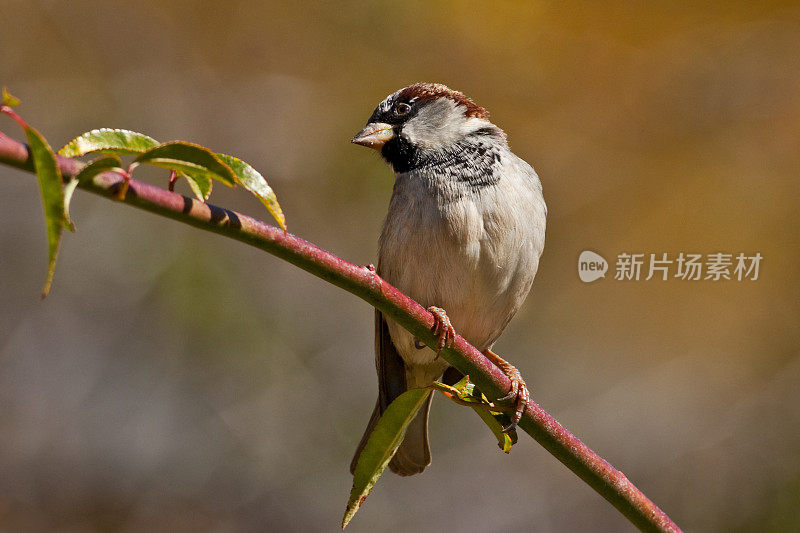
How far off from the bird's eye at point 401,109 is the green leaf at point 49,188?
1.92 meters

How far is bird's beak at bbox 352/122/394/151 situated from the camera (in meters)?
2.61

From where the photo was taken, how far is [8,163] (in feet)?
2.77

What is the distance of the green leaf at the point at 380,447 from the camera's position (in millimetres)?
1374

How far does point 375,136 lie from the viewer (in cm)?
263

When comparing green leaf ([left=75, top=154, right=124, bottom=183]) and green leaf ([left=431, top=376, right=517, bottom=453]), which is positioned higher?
green leaf ([left=75, top=154, right=124, bottom=183])

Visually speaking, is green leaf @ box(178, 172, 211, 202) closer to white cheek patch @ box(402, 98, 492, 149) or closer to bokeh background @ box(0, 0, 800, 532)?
white cheek patch @ box(402, 98, 492, 149)

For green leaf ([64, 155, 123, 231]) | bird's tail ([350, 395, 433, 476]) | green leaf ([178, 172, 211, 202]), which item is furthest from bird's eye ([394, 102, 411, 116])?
green leaf ([64, 155, 123, 231])

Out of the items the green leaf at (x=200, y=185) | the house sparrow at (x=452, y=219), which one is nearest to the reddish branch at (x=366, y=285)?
the green leaf at (x=200, y=185)

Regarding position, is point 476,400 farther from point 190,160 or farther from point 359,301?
point 359,301

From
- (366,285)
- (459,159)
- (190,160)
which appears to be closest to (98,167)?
(190,160)

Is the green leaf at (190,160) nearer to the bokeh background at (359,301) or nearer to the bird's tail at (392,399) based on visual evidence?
the bird's tail at (392,399)

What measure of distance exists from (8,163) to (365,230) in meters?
3.81

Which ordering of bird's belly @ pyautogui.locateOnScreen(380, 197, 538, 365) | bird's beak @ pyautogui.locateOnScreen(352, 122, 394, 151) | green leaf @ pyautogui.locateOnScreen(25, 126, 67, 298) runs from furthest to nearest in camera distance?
1. bird's beak @ pyautogui.locateOnScreen(352, 122, 394, 151)
2. bird's belly @ pyautogui.locateOnScreen(380, 197, 538, 365)
3. green leaf @ pyautogui.locateOnScreen(25, 126, 67, 298)

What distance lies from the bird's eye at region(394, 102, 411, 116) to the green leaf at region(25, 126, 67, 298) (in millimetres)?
1916
